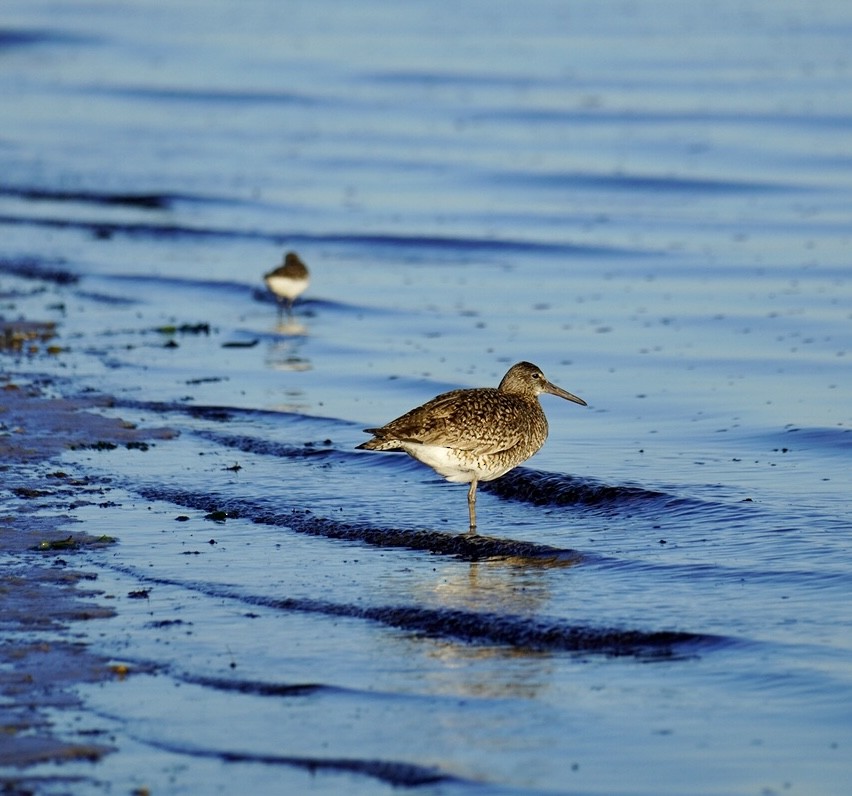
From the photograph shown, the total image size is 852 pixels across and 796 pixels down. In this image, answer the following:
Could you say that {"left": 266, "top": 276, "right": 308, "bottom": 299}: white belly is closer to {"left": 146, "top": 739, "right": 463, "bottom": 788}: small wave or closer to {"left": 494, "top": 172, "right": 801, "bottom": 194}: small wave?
{"left": 494, "top": 172, "right": 801, "bottom": 194}: small wave

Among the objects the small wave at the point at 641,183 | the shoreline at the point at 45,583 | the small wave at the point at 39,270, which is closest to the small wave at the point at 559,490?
the shoreline at the point at 45,583

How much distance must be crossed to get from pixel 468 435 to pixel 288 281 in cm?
869

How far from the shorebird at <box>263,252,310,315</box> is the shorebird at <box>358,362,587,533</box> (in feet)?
26.4

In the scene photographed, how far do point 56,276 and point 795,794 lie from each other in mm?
16250

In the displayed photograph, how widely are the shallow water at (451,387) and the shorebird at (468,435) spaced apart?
0.43 meters

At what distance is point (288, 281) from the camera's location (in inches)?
750

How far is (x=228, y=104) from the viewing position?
37875 mm

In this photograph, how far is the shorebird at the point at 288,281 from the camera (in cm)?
1908

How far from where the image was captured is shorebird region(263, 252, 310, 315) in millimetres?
19078

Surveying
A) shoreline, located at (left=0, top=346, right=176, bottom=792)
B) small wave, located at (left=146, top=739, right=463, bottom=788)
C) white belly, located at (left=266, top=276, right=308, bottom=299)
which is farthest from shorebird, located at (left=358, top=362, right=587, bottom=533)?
white belly, located at (left=266, top=276, right=308, bottom=299)

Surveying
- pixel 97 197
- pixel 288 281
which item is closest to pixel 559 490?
pixel 288 281

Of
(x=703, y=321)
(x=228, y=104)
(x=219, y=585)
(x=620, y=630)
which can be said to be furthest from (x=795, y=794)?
(x=228, y=104)

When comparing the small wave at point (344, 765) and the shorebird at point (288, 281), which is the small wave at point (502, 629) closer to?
the small wave at point (344, 765)

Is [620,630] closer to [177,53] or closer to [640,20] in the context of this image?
[177,53]
